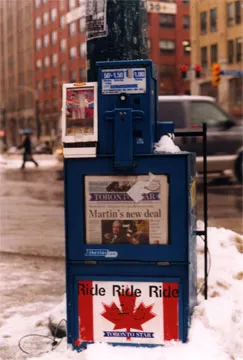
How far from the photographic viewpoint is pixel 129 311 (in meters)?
3.59

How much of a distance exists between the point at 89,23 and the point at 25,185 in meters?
12.1

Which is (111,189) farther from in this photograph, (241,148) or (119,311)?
(241,148)

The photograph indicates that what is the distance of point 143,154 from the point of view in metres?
3.47

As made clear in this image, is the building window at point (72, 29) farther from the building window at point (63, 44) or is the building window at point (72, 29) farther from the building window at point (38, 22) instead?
the building window at point (38, 22)

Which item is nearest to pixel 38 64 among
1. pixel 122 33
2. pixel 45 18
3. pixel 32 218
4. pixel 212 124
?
pixel 45 18

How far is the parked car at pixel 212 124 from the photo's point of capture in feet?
48.3

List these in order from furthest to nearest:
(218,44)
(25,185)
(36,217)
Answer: (218,44)
(25,185)
(36,217)

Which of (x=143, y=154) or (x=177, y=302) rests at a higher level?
(x=143, y=154)

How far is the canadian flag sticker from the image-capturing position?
11.7 feet

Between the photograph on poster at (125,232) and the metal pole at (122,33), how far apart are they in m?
1.69

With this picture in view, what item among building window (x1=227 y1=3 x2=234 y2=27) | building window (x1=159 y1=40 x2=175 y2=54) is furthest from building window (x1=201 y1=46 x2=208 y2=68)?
building window (x1=159 y1=40 x2=175 y2=54)

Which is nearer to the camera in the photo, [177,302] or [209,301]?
[177,302]

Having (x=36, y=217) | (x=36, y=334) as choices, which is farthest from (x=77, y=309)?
(x=36, y=217)

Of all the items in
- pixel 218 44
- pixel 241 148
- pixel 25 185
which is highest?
pixel 218 44
